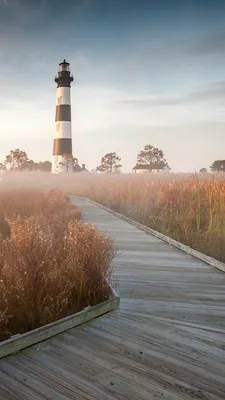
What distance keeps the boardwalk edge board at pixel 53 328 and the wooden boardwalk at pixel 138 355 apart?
4 cm

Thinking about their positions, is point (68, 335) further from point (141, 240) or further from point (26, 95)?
point (26, 95)

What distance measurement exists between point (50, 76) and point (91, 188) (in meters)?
20.9

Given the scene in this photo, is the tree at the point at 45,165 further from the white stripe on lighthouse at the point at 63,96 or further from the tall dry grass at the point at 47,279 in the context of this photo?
the tall dry grass at the point at 47,279

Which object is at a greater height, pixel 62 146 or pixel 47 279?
pixel 62 146

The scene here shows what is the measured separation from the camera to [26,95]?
27.2 meters

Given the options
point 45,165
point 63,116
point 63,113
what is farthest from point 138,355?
point 45,165

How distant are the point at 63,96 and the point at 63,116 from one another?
2.02 metres

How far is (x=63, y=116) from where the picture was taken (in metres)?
33.3

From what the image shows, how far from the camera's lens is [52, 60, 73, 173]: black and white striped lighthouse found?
33.4 metres

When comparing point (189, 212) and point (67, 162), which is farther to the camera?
point (67, 162)

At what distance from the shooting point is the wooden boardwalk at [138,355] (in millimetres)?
2033

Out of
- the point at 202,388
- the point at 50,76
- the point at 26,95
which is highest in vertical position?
the point at 50,76

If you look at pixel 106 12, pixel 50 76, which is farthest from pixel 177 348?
pixel 50 76

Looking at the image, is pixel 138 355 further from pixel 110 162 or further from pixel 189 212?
pixel 110 162
